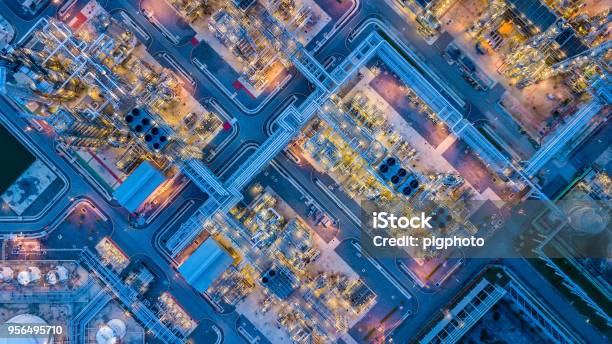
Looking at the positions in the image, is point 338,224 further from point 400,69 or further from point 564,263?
point 564,263

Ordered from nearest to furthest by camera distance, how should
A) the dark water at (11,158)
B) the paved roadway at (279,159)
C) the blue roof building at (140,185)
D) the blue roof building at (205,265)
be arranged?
the blue roof building at (140,185), the blue roof building at (205,265), the paved roadway at (279,159), the dark water at (11,158)

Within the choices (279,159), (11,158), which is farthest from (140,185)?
(11,158)

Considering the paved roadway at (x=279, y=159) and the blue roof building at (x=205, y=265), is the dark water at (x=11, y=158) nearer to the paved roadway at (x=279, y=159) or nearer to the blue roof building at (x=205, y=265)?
the paved roadway at (x=279, y=159)

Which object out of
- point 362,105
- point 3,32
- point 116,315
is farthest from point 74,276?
point 362,105

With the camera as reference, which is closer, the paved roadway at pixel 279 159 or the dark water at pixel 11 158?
the paved roadway at pixel 279 159

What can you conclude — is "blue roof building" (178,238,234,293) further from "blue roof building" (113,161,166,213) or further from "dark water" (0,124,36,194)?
"dark water" (0,124,36,194)

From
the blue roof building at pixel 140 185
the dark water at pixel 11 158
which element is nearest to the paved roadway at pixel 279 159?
the dark water at pixel 11 158

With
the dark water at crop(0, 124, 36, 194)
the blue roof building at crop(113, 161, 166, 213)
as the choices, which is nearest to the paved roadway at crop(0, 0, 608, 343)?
the dark water at crop(0, 124, 36, 194)
